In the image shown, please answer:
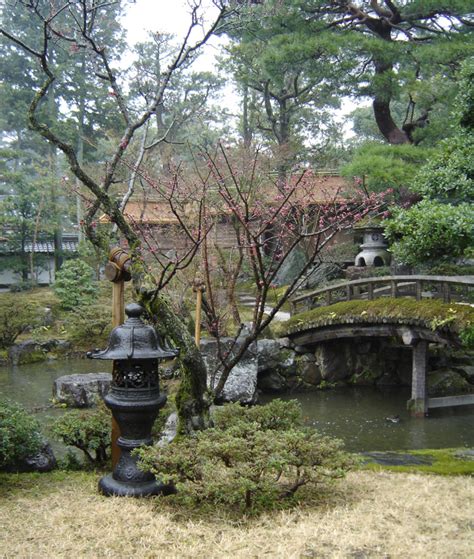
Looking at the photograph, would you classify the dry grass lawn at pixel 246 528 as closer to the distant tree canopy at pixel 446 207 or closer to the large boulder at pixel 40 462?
the large boulder at pixel 40 462

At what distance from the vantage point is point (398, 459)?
6004 millimetres

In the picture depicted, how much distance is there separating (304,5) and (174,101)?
9472 millimetres

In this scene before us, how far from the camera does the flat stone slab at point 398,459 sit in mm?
5820

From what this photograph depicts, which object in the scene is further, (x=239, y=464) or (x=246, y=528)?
(x=239, y=464)

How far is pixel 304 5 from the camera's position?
14.7 m

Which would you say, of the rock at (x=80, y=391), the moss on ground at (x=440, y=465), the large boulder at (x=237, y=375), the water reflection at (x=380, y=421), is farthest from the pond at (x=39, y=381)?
the moss on ground at (x=440, y=465)

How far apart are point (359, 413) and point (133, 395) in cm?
792

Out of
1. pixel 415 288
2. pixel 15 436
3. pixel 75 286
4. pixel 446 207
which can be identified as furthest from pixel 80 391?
pixel 75 286

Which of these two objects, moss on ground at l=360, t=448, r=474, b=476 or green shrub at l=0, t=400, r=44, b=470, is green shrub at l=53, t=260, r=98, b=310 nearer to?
green shrub at l=0, t=400, r=44, b=470

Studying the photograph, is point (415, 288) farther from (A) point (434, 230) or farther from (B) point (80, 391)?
(B) point (80, 391)

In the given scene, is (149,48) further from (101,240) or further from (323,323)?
(101,240)

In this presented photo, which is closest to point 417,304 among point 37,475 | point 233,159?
point 233,159

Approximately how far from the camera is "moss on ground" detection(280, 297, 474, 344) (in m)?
10.0

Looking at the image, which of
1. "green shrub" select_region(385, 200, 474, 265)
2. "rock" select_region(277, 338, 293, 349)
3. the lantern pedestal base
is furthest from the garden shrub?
"rock" select_region(277, 338, 293, 349)
